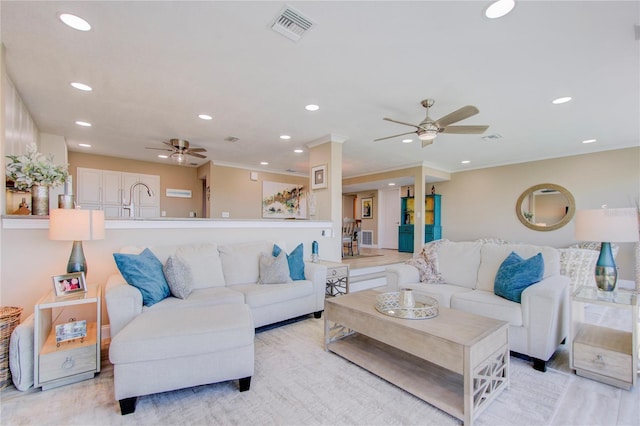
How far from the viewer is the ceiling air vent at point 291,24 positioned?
6.23ft

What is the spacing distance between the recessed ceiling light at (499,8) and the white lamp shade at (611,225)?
1.66 metres

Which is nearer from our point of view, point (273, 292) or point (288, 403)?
point (288, 403)

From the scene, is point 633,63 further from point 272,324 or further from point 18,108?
point 18,108

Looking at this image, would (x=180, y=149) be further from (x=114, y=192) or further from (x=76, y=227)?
(x=76, y=227)

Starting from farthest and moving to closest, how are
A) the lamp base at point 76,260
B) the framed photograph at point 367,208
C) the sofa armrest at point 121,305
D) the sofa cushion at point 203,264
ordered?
1. the framed photograph at point 367,208
2. the sofa cushion at point 203,264
3. the lamp base at point 76,260
4. the sofa armrest at point 121,305

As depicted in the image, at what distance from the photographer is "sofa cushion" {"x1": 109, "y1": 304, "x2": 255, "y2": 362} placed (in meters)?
1.67

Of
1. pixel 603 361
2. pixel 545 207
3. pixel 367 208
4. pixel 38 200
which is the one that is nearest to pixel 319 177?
pixel 38 200

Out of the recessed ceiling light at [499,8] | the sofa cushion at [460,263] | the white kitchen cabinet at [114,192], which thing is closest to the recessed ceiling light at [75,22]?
the recessed ceiling light at [499,8]

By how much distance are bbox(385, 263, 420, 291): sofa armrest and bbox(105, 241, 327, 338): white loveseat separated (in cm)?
78

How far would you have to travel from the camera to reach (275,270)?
123 inches

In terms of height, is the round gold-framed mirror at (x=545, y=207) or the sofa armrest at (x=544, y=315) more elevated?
the round gold-framed mirror at (x=545, y=207)

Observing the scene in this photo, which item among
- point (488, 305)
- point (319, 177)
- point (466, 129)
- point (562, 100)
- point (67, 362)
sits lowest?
point (67, 362)

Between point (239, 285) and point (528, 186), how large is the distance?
6.67 metres

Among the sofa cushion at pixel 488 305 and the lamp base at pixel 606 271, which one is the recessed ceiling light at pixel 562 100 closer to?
the lamp base at pixel 606 271
